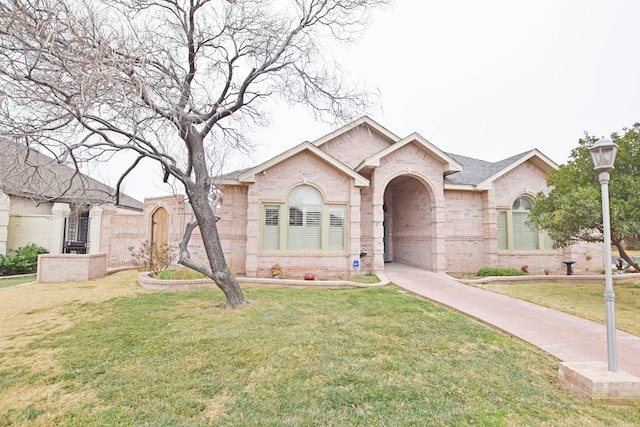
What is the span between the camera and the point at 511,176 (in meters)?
13.4

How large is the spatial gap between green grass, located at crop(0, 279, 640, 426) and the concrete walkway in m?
0.52

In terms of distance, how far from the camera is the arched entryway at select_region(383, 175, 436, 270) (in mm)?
13156

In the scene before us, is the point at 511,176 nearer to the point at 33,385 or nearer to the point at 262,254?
the point at 262,254

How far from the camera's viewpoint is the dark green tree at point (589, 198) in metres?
7.26

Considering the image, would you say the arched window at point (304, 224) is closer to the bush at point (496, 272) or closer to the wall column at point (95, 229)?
the bush at point (496, 272)

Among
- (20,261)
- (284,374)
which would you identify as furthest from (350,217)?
(20,261)

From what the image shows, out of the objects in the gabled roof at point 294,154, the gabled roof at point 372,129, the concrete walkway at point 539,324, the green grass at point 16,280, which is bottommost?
the green grass at point 16,280

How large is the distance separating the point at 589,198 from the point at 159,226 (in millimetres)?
16076

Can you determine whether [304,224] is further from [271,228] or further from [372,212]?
[372,212]

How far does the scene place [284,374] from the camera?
4.04 meters

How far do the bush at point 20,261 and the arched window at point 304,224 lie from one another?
35.1ft

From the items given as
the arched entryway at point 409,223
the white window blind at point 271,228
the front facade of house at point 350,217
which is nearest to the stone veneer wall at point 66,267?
the front facade of house at point 350,217

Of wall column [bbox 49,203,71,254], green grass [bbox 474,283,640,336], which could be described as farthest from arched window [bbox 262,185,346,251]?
wall column [bbox 49,203,71,254]

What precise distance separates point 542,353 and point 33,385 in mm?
7390
